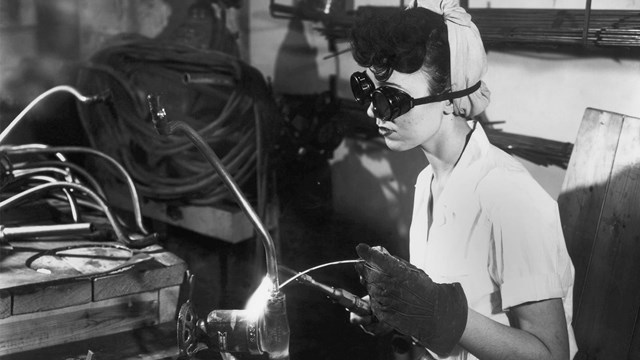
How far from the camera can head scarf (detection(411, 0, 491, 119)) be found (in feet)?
4.25

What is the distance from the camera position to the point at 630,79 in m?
2.08

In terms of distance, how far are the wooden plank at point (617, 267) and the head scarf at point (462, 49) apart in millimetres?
714

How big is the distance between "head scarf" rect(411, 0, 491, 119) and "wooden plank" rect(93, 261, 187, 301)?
86cm

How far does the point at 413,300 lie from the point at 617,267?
0.97 m

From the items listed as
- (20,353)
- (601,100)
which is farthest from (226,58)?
(20,353)

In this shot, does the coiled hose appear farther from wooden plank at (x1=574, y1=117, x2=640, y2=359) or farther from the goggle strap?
the goggle strap

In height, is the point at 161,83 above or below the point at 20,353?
above

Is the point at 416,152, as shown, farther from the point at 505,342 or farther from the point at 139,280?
the point at 505,342

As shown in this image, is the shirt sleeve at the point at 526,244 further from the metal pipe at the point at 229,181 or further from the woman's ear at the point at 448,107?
the metal pipe at the point at 229,181

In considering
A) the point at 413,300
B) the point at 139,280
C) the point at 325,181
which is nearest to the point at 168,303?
the point at 139,280

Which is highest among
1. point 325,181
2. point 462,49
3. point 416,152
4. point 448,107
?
point 462,49

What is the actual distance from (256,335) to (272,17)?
3058mm

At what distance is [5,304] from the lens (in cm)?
150

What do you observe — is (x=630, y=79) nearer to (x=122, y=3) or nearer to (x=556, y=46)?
(x=556, y=46)
